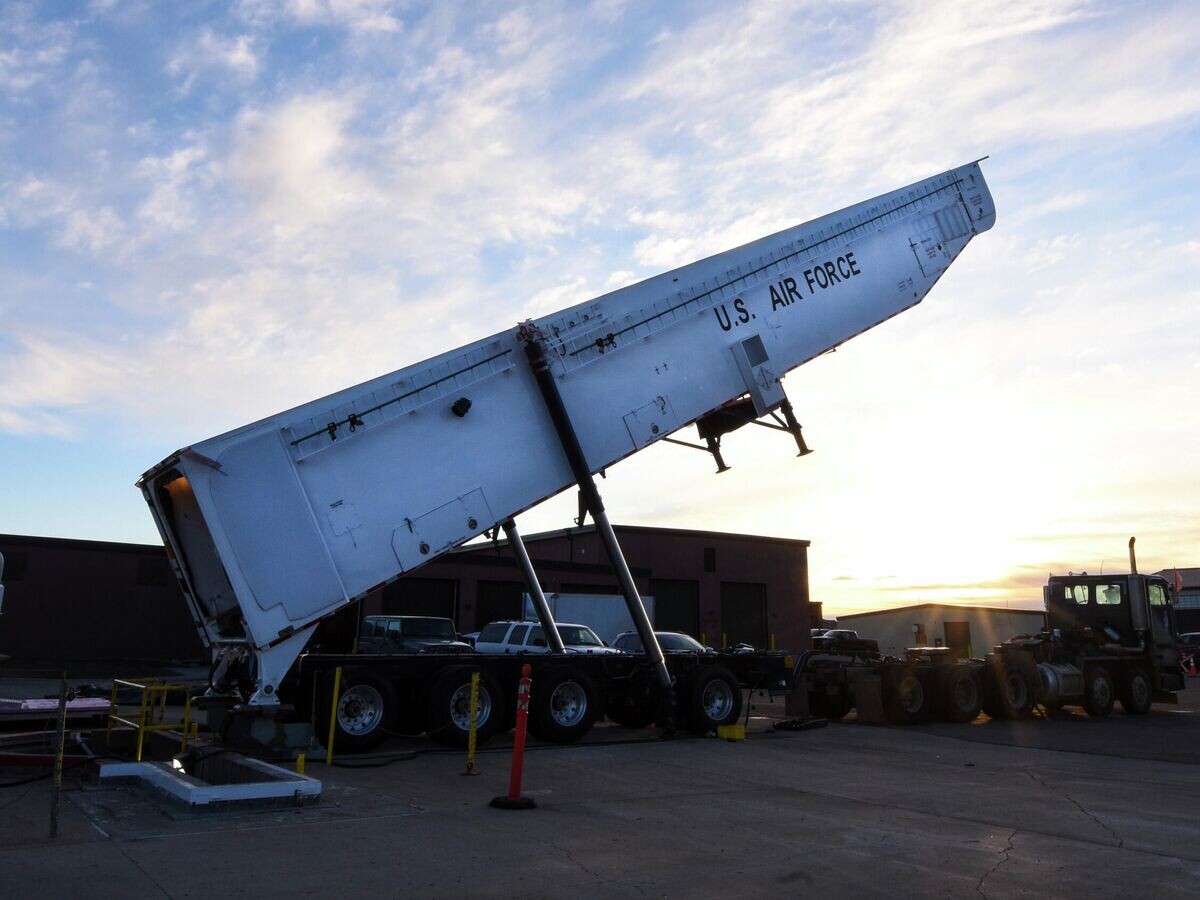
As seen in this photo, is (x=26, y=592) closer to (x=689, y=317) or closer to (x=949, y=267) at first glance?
(x=689, y=317)

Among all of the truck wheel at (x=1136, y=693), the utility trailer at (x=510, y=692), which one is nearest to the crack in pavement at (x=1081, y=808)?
the utility trailer at (x=510, y=692)

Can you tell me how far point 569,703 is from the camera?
13.1 meters

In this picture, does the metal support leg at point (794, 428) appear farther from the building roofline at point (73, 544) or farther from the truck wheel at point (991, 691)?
the building roofline at point (73, 544)

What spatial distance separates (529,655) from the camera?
12.6m

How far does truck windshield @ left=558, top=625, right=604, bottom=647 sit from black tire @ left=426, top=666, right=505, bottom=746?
7.21 m

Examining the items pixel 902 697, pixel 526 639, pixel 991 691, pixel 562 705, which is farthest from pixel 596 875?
pixel 991 691

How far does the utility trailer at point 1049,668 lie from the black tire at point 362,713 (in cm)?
882

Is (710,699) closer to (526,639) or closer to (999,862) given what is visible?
(526,639)

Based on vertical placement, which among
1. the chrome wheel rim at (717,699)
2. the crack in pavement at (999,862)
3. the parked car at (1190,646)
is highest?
the chrome wheel rim at (717,699)

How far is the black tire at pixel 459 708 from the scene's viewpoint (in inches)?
458

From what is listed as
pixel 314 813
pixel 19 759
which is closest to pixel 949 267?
pixel 314 813

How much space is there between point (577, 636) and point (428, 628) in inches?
131

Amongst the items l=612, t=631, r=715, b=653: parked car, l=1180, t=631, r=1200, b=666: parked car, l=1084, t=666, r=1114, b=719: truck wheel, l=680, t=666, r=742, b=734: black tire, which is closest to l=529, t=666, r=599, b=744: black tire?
l=680, t=666, r=742, b=734: black tire

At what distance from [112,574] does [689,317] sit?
24723 millimetres
